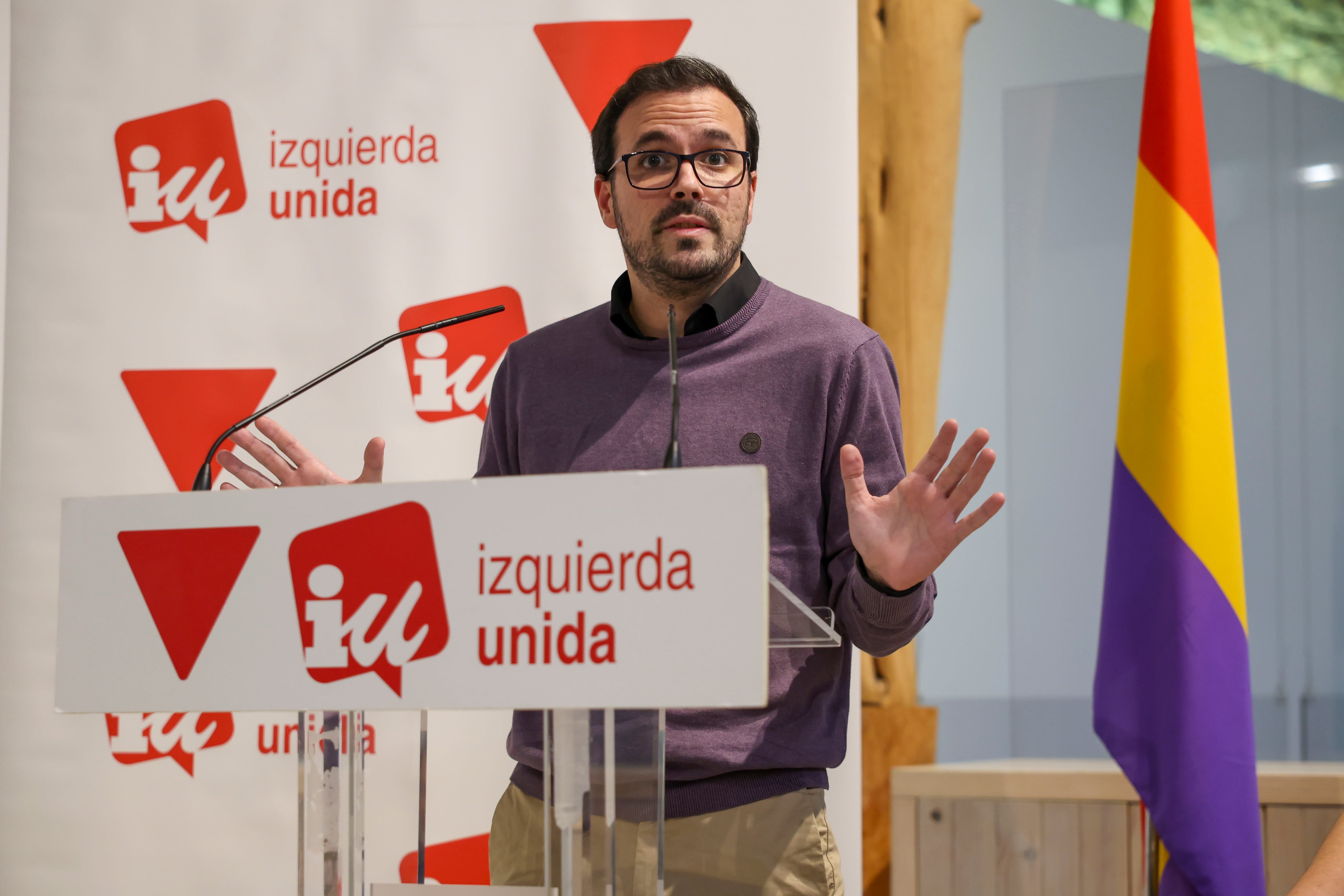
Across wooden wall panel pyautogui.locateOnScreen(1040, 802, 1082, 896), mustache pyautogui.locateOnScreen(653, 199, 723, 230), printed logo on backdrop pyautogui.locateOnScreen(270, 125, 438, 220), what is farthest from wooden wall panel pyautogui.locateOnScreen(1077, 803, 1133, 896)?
printed logo on backdrop pyautogui.locateOnScreen(270, 125, 438, 220)

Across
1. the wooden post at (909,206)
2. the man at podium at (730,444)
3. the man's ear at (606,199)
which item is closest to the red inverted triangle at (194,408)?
the man at podium at (730,444)

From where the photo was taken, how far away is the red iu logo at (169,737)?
2.30m

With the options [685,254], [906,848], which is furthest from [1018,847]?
[685,254]

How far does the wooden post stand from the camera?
233 cm

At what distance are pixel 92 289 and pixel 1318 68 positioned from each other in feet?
9.26

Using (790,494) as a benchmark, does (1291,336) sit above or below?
above

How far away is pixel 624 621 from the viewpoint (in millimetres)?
819

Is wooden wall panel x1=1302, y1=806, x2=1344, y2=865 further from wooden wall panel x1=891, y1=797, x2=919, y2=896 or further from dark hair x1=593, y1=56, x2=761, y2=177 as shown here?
dark hair x1=593, y1=56, x2=761, y2=177

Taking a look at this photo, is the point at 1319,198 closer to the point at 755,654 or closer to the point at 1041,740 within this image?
the point at 1041,740

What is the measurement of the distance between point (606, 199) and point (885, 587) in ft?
2.85

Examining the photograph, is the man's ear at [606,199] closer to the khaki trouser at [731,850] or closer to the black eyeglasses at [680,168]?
the black eyeglasses at [680,168]

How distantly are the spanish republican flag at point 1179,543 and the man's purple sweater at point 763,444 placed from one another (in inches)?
22.6

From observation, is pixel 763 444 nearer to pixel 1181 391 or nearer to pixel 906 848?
pixel 1181 391

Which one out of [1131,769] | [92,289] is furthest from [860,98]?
[92,289]
